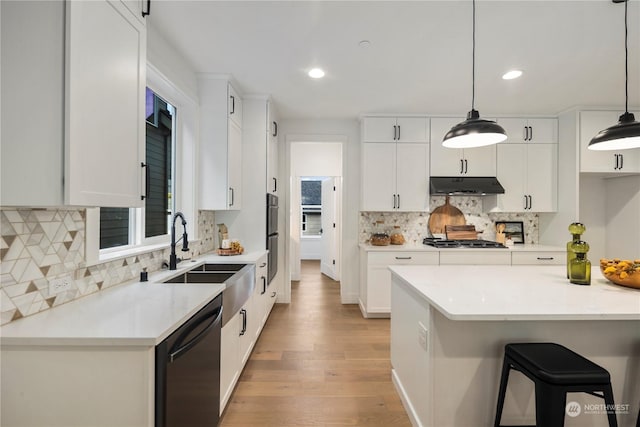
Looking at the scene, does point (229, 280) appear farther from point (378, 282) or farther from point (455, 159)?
point (455, 159)

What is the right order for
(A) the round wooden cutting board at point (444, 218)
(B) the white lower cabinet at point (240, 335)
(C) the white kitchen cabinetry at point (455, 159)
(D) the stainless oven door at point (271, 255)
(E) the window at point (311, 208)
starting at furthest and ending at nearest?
1. (E) the window at point (311, 208)
2. (A) the round wooden cutting board at point (444, 218)
3. (C) the white kitchen cabinetry at point (455, 159)
4. (D) the stainless oven door at point (271, 255)
5. (B) the white lower cabinet at point (240, 335)

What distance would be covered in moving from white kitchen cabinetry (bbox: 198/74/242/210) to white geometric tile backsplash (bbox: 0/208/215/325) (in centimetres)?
131

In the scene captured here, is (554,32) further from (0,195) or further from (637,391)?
(0,195)

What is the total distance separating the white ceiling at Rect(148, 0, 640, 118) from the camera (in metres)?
1.95

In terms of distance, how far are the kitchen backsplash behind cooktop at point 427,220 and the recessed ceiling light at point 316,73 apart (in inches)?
79.7

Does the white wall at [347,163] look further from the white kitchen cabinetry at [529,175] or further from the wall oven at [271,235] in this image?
the white kitchen cabinetry at [529,175]

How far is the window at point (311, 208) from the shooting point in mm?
8156

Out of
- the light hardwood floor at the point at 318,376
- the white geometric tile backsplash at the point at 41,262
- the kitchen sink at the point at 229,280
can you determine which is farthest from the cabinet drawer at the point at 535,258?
the white geometric tile backsplash at the point at 41,262

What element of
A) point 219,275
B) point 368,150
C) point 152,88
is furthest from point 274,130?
point 219,275

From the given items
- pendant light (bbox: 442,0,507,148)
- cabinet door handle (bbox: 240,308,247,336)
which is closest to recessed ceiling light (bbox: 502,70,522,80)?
pendant light (bbox: 442,0,507,148)

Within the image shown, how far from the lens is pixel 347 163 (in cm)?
434

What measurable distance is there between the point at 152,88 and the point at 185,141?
0.58 metres

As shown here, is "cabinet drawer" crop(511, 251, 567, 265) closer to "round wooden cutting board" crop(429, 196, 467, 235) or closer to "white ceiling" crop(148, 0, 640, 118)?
"round wooden cutting board" crop(429, 196, 467, 235)

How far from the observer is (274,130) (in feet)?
12.8
